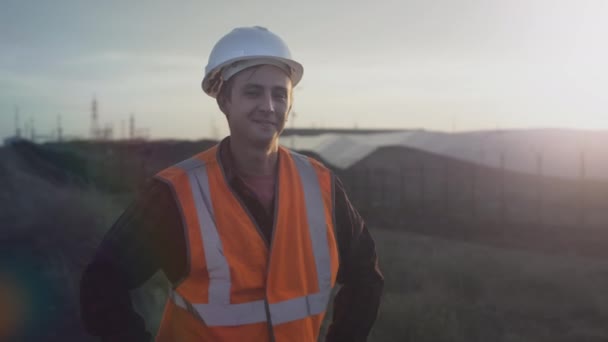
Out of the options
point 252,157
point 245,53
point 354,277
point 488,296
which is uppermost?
point 245,53

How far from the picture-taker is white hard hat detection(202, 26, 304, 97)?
246cm

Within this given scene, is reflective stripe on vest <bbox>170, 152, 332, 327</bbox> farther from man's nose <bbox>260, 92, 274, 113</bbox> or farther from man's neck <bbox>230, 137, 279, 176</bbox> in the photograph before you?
man's nose <bbox>260, 92, 274, 113</bbox>

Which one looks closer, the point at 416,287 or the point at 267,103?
the point at 267,103

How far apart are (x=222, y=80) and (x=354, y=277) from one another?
3.04ft

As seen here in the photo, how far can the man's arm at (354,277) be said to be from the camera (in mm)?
2566

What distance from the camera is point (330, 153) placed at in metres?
28.2

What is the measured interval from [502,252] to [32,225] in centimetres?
824

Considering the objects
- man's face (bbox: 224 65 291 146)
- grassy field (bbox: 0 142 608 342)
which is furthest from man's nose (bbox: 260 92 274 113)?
grassy field (bbox: 0 142 608 342)

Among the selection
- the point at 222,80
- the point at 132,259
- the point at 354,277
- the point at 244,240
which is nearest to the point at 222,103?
the point at 222,80

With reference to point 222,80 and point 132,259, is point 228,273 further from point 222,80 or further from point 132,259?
point 222,80

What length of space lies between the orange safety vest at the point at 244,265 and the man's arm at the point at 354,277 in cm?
11

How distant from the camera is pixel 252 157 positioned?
8.20 feet

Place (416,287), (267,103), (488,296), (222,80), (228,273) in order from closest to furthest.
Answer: (228,273), (267,103), (222,80), (488,296), (416,287)

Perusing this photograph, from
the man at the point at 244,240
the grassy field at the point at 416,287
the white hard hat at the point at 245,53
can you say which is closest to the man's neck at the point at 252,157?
the man at the point at 244,240
